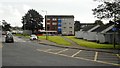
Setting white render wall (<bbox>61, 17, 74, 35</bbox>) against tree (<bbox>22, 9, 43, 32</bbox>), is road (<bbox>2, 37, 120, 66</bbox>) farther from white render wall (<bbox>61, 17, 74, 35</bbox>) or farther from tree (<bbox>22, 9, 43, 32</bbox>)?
white render wall (<bbox>61, 17, 74, 35</bbox>)

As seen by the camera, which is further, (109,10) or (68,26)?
(68,26)

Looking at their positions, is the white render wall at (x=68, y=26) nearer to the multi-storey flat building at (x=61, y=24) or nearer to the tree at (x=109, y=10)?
the multi-storey flat building at (x=61, y=24)

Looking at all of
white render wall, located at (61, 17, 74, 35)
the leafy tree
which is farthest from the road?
white render wall, located at (61, 17, 74, 35)

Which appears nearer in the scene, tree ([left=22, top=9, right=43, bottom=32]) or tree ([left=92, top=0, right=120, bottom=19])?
tree ([left=92, top=0, right=120, bottom=19])

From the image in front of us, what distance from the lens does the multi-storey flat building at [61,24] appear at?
162300mm

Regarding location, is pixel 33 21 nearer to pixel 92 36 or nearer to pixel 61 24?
pixel 61 24

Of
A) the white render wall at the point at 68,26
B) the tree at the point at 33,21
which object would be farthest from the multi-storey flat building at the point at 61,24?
the tree at the point at 33,21

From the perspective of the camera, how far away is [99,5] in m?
47.7

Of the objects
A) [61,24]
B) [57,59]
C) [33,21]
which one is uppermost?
[33,21]

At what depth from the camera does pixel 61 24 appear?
169m

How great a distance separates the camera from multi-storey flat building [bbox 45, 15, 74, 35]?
532 ft

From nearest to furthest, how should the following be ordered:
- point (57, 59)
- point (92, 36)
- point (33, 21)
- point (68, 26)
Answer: point (57, 59)
point (92, 36)
point (33, 21)
point (68, 26)

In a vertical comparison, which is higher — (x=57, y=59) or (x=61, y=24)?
(x=61, y=24)

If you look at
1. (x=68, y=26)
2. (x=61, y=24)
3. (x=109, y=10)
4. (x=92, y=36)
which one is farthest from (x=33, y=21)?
(x=109, y=10)
